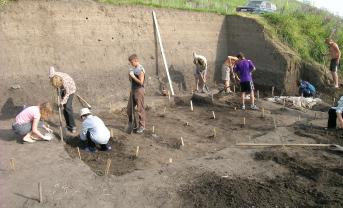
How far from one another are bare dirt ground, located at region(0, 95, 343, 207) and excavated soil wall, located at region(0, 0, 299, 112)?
155 cm

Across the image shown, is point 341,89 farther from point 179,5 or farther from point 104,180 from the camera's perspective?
point 104,180

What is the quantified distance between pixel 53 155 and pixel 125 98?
14.9ft

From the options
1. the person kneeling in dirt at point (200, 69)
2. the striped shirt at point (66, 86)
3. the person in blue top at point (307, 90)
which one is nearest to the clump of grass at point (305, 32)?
the person in blue top at point (307, 90)

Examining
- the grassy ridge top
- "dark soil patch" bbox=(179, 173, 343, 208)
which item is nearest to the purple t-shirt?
the grassy ridge top

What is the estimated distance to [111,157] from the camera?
7.03 m

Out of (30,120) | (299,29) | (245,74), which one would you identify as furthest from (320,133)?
(299,29)

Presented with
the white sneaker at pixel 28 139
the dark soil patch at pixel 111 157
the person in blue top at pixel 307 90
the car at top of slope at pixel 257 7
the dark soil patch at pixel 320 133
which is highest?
the car at top of slope at pixel 257 7

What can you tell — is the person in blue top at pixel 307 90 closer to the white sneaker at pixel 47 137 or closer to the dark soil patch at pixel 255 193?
the dark soil patch at pixel 255 193

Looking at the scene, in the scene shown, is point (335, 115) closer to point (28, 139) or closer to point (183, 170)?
point (183, 170)

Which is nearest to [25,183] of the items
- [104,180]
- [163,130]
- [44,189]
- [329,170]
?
[44,189]

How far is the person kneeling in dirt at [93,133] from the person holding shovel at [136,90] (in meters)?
1.32

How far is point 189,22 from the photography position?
43.8ft

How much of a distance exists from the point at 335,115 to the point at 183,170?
13.5ft

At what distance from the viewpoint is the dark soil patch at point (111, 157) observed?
642 centimetres
